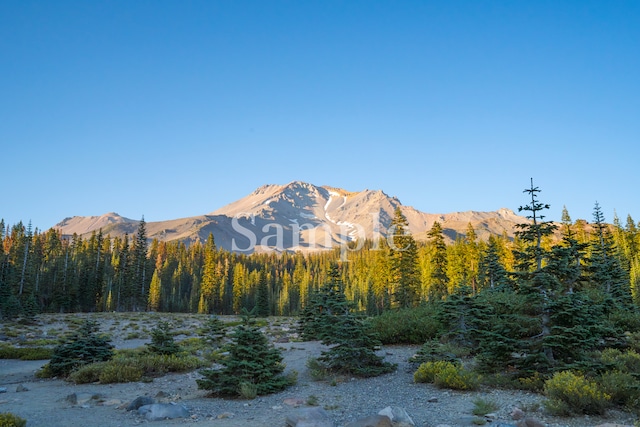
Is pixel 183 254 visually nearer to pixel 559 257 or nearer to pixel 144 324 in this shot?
pixel 144 324

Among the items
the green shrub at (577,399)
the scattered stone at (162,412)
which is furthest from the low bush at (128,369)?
the green shrub at (577,399)

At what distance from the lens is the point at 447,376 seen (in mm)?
11906

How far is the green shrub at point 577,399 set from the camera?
8.73m

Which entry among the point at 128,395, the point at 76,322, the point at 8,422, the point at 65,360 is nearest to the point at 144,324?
the point at 76,322

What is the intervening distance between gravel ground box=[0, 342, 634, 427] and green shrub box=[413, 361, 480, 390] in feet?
0.88

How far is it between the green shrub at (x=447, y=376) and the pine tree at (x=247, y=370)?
4301 mm

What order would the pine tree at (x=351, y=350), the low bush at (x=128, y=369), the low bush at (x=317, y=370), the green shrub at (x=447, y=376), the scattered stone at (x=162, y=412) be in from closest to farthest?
the scattered stone at (x=162, y=412)
the green shrub at (x=447, y=376)
the low bush at (x=317, y=370)
the pine tree at (x=351, y=350)
the low bush at (x=128, y=369)

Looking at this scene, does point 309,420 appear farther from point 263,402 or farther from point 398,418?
point 263,402

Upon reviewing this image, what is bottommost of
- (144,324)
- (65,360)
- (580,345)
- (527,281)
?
(144,324)

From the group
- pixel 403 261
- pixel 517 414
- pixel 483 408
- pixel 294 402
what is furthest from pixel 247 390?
pixel 403 261

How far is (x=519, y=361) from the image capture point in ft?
39.1

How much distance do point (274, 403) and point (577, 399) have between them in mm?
7334

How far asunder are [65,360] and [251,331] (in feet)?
30.8

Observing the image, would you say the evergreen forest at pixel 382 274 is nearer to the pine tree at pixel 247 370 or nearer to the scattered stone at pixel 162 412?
the pine tree at pixel 247 370
